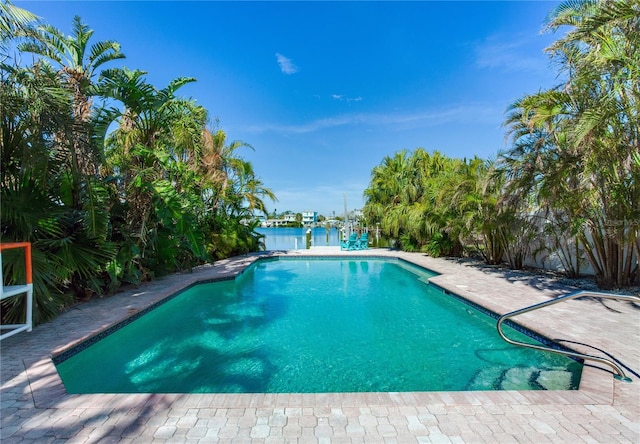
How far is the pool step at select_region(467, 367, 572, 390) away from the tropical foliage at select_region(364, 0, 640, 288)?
397 centimetres

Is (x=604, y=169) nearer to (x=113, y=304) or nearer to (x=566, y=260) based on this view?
(x=566, y=260)

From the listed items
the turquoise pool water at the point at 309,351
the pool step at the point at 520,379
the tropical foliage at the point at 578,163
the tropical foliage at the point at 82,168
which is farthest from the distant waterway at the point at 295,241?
the pool step at the point at 520,379

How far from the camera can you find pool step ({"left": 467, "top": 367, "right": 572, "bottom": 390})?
363cm

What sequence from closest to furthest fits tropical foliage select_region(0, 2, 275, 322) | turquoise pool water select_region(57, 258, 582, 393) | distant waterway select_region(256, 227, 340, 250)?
turquoise pool water select_region(57, 258, 582, 393) → tropical foliage select_region(0, 2, 275, 322) → distant waterway select_region(256, 227, 340, 250)

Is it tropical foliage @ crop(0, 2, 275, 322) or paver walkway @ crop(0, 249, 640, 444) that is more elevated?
tropical foliage @ crop(0, 2, 275, 322)

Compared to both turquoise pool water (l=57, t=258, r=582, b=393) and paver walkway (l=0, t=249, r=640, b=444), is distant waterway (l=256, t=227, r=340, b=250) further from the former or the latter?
paver walkway (l=0, t=249, r=640, b=444)

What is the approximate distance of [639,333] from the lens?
4.33m

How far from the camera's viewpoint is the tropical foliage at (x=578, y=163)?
211 inches

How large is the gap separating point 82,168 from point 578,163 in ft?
34.9

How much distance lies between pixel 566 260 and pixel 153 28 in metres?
14.3

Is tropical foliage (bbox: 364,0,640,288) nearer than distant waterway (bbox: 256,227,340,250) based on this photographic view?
Yes

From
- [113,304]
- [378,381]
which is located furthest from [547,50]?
[113,304]

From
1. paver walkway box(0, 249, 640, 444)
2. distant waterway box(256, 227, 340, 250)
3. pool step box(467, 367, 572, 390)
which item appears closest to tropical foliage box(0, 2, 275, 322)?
paver walkway box(0, 249, 640, 444)

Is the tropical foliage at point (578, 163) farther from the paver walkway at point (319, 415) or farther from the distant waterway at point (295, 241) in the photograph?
the distant waterway at point (295, 241)
